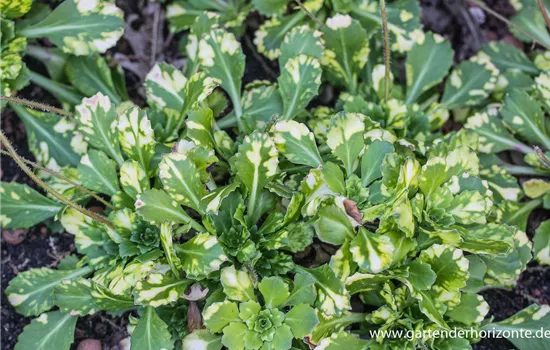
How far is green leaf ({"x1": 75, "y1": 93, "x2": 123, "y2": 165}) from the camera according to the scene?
6.33 feet

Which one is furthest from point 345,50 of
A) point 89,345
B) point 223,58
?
point 89,345

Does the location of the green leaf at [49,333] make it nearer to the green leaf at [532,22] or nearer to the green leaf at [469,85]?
the green leaf at [469,85]

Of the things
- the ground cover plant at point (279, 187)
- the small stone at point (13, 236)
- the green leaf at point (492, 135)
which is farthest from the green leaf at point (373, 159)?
the small stone at point (13, 236)

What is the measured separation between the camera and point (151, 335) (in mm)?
1744

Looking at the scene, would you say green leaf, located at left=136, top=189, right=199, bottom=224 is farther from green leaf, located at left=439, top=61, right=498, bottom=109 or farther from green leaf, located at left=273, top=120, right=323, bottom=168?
green leaf, located at left=439, top=61, right=498, bottom=109

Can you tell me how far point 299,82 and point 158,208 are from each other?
2.04ft

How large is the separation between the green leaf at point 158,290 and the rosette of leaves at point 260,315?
0.36ft

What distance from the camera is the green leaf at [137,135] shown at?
1860mm

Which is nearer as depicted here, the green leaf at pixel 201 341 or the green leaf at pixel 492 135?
the green leaf at pixel 201 341

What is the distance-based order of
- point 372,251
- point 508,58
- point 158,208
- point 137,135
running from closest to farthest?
point 372,251, point 158,208, point 137,135, point 508,58

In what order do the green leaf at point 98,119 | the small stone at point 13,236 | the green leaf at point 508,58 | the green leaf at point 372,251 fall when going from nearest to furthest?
the green leaf at point 372,251, the green leaf at point 98,119, the small stone at point 13,236, the green leaf at point 508,58

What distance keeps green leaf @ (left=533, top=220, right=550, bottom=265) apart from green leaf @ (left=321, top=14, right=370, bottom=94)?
808 mm

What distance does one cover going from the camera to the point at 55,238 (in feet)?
7.17

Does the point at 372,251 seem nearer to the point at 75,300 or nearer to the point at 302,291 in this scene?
the point at 302,291
